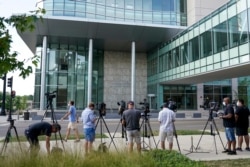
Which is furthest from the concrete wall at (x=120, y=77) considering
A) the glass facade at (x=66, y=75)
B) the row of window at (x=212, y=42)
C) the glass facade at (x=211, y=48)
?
the row of window at (x=212, y=42)

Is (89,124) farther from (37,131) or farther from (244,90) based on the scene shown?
(244,90)

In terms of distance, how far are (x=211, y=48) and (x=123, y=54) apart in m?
22.7

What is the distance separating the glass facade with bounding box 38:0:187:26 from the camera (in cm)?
3741

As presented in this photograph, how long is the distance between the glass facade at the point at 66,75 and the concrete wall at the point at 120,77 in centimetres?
513

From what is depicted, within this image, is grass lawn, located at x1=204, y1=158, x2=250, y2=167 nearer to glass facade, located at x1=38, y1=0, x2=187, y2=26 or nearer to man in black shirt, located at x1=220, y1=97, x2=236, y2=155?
man in black shirt, located at x1=220, y1=97, x2=236, y2=155

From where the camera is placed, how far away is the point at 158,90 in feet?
138

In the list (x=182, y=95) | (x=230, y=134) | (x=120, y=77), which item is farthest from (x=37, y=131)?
(x=120, y=77)

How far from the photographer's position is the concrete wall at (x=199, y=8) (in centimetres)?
4047

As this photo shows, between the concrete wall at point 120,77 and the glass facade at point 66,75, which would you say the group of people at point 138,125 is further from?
the concrete wall at point 120,77

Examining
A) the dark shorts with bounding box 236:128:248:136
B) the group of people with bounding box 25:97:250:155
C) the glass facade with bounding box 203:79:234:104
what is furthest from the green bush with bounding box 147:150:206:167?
the glass facade with bounding box 203:79:234:104

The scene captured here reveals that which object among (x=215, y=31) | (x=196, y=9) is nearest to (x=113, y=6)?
(x=196, y=9)

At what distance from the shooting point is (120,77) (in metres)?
46.9

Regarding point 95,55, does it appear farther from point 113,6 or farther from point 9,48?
point 9,48

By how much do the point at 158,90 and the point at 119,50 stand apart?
10214 mm
